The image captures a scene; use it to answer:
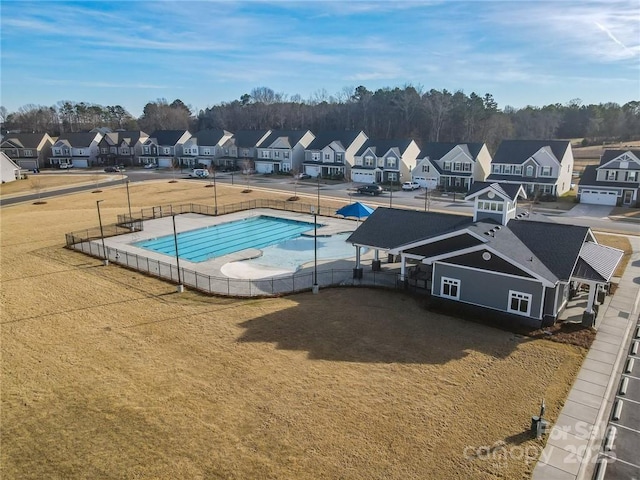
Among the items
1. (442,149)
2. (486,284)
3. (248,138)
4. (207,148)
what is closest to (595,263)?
(486,284)

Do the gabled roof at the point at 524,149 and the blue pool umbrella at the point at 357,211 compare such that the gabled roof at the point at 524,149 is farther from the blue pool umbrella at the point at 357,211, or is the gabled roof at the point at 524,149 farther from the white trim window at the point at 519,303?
the white trim window at the point at 519,303

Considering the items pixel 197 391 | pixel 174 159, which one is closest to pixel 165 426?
pixel 197 391

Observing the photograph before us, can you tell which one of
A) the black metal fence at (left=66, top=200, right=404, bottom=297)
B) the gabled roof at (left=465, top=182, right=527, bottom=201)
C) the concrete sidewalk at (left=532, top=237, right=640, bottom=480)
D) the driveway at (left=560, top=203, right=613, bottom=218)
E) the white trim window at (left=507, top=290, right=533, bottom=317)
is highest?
the gabled roof at (left=465, top=182, right=527, bottom=201)

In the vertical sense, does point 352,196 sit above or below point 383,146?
below

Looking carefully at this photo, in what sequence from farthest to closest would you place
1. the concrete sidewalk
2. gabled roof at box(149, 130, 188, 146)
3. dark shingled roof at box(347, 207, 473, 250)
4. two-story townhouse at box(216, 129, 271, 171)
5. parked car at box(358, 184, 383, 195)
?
gabled roof at box(149, 130, 188, 146) < two-story townhouse at box(216, 129, 271, 171) < parked car at box(358, 184, 383, 195) < dark shingled roof at box(347, 207, 473, 250) < the concrete sidewalk

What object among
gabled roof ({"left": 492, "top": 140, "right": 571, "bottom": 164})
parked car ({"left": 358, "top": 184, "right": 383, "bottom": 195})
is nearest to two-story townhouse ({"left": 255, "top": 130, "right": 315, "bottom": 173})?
parked car ({"left": 358, "top": 184, "right": 383, "bottom": 195})

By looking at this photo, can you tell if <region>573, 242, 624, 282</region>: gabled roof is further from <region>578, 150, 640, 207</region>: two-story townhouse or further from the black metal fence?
<region>578, 150, 640, 207</region>: two-story townhouse

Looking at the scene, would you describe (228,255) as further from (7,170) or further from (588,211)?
(7,170)
